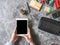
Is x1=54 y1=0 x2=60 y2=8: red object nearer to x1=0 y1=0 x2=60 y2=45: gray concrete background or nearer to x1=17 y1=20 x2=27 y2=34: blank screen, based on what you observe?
x1=0 y1=0 x2=60 y2=45: gray concrete background

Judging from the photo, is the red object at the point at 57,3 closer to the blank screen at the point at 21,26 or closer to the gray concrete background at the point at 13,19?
the gray concrete background at the point at 13,19

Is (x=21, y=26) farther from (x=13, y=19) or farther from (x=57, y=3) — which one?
(x=57, y=3)

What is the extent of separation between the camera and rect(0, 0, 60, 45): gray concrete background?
198 cm

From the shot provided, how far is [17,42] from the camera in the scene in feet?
6.51

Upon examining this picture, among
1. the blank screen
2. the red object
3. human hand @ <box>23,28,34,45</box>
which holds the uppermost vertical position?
the red object

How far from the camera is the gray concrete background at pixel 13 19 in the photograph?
1976mm

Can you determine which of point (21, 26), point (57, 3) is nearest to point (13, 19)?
point (21, 26)

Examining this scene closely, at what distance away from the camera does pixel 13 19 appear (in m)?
2.00

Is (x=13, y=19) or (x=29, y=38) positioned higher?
(x=13, y=19)

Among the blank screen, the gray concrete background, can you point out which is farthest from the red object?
the blank screen

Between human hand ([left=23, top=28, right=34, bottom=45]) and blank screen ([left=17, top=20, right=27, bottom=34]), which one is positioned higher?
blank screen ([left=17, top=20, right=27, bottom=34])

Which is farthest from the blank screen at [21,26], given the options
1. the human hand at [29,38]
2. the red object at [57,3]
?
the red object at [57,3]

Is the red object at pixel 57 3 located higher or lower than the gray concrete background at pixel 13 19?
higher

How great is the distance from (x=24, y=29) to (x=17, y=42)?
4.0 inches
